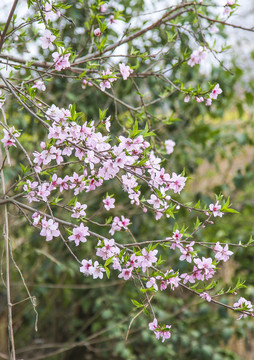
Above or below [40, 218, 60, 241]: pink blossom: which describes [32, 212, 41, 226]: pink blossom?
above

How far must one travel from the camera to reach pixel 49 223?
1.38 m

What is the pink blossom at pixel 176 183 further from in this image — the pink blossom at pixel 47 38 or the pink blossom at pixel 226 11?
the pink blossom at pixel 226 11

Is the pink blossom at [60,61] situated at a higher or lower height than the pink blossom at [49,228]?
higher

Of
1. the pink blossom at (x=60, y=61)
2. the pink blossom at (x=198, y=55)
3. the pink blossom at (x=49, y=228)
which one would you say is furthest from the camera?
the pink blossom at (x=198, y=55)

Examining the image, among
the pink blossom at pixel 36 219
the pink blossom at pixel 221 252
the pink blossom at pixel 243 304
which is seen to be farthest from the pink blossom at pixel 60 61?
the pink blossom at pixel 243 304

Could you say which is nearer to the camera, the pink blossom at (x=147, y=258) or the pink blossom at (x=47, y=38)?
the pink blossom at (x=147, y=258)

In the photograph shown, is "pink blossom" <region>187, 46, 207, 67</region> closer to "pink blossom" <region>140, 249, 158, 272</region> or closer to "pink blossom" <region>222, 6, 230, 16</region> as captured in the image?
"pink blossom" <region>222, 6, 230, 16</region>

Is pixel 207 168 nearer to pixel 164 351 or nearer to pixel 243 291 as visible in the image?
pixel 243 291

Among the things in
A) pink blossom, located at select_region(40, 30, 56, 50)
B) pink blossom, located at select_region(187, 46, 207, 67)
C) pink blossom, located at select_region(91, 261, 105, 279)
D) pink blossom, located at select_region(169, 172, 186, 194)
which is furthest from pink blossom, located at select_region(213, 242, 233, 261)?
pink blossom, located at select_region(40, 30, 56, 50)

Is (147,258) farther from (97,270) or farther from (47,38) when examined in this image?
(47,38)

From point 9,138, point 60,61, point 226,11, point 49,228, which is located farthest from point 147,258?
point 226,11

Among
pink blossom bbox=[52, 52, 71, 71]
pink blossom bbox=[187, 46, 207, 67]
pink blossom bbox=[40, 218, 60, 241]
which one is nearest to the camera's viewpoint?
pink blossom bbox=[40, 218, 60, 241]

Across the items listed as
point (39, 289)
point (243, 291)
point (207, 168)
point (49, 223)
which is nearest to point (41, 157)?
point (49, 223)

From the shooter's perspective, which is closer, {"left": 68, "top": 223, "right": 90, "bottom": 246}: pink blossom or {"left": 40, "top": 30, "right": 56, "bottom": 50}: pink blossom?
{"left": 68, "top": 223, "right": 90, "bottom": 246}: pink blossom
